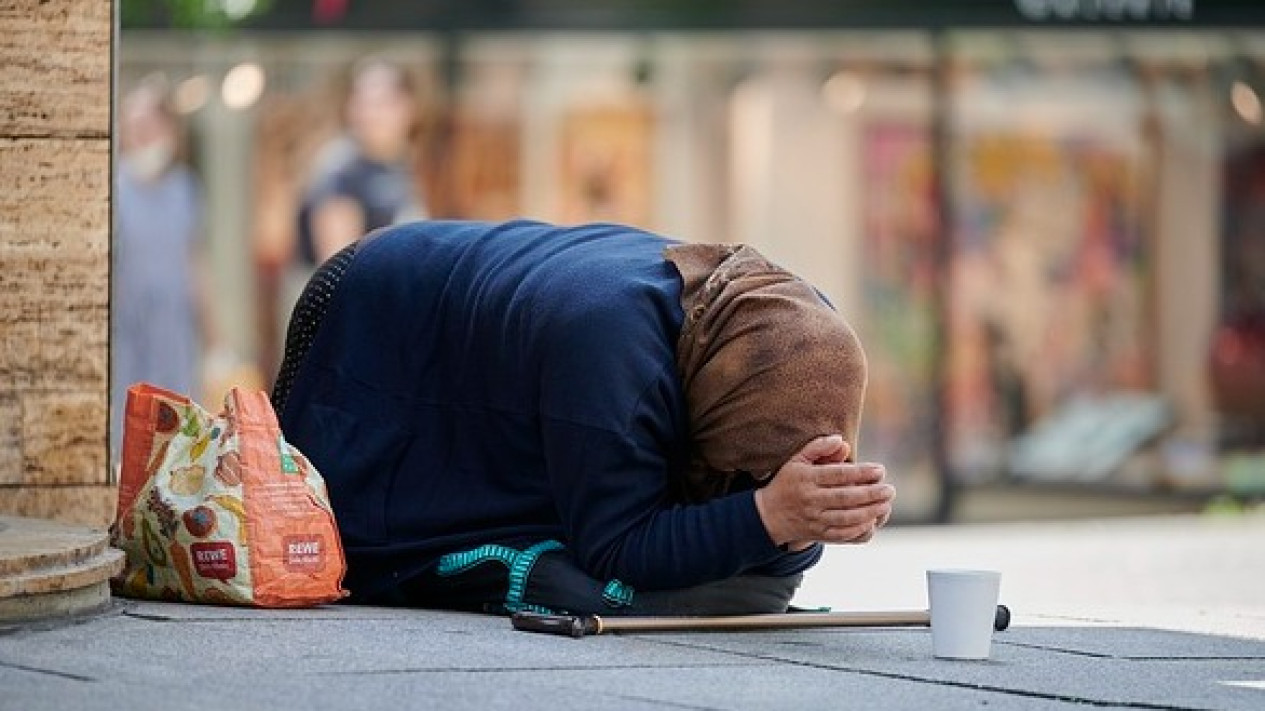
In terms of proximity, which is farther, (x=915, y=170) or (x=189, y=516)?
(x=915, y=170)

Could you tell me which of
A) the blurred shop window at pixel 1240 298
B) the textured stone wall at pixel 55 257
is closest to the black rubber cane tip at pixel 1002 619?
the textured stone wall at pixel 55 257

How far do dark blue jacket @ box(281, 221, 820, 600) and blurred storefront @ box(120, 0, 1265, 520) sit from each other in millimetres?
6577

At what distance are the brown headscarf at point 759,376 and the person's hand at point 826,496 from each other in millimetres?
88

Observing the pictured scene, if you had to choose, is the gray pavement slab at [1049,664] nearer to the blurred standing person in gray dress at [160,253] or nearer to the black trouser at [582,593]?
the black trouser at [582,593]

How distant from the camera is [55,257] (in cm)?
612

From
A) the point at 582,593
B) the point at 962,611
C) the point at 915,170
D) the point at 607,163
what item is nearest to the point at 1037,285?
the point at 915,170

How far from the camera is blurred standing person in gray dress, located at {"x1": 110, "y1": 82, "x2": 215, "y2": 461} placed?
11930 mm

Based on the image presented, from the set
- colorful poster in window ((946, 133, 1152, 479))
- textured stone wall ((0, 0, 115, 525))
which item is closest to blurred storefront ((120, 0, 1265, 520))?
colorful poster in window ((946, 133, 1152, 479))

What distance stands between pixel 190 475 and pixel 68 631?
57 centimetres

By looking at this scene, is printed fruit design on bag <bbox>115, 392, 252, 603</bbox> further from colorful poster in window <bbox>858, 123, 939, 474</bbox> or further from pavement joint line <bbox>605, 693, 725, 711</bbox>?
colorful poster in window <bbox>858, 123, 939, 474</bbox>

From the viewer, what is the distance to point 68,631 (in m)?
4.84

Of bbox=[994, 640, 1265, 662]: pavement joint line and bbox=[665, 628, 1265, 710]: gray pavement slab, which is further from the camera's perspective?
bbox=[994, 640, 1265, 662]: pavement joint line

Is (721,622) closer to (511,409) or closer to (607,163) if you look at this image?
(511,409)

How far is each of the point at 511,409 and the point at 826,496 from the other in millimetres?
788
